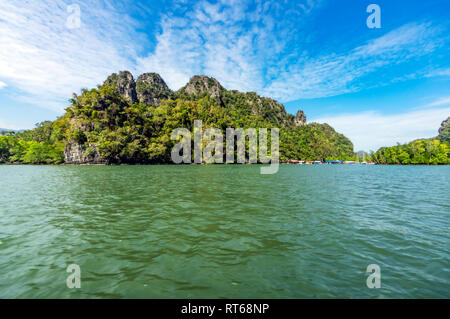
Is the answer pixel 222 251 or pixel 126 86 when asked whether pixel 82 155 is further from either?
pixel 222 251

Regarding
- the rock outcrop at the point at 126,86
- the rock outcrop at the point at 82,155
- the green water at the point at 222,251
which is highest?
the rock outcrop at the point at 126,86

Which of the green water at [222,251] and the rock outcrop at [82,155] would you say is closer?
the green water at [222,251]

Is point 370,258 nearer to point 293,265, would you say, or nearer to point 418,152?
point 293,265

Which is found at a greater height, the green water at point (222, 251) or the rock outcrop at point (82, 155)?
the rock outcrop at point (82, 155)

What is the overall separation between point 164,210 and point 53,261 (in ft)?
24.6

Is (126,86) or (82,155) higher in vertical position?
(126,86)

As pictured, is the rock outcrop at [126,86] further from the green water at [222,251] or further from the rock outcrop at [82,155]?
the green water at [222,251]

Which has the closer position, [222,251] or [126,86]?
[222,251]

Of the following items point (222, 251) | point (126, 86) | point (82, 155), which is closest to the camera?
point (222, 251)

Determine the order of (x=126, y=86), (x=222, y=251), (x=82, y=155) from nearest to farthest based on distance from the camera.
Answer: (x=222, y=251)
(x=82, y=155)
(x=126, y=86)

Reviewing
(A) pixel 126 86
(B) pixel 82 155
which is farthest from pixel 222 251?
(A) pixel 126 86

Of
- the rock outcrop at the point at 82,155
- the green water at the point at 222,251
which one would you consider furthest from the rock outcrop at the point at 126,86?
the green water at the point at 222,251

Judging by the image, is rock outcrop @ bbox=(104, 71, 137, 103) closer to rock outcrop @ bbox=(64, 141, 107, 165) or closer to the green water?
rock outcrop @ bbox=(64, 141, 107, 165)

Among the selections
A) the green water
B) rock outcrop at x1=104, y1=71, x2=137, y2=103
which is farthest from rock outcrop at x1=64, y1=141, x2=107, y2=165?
rock outcrop at x1=104, y1=71, x2=137, y2=103
